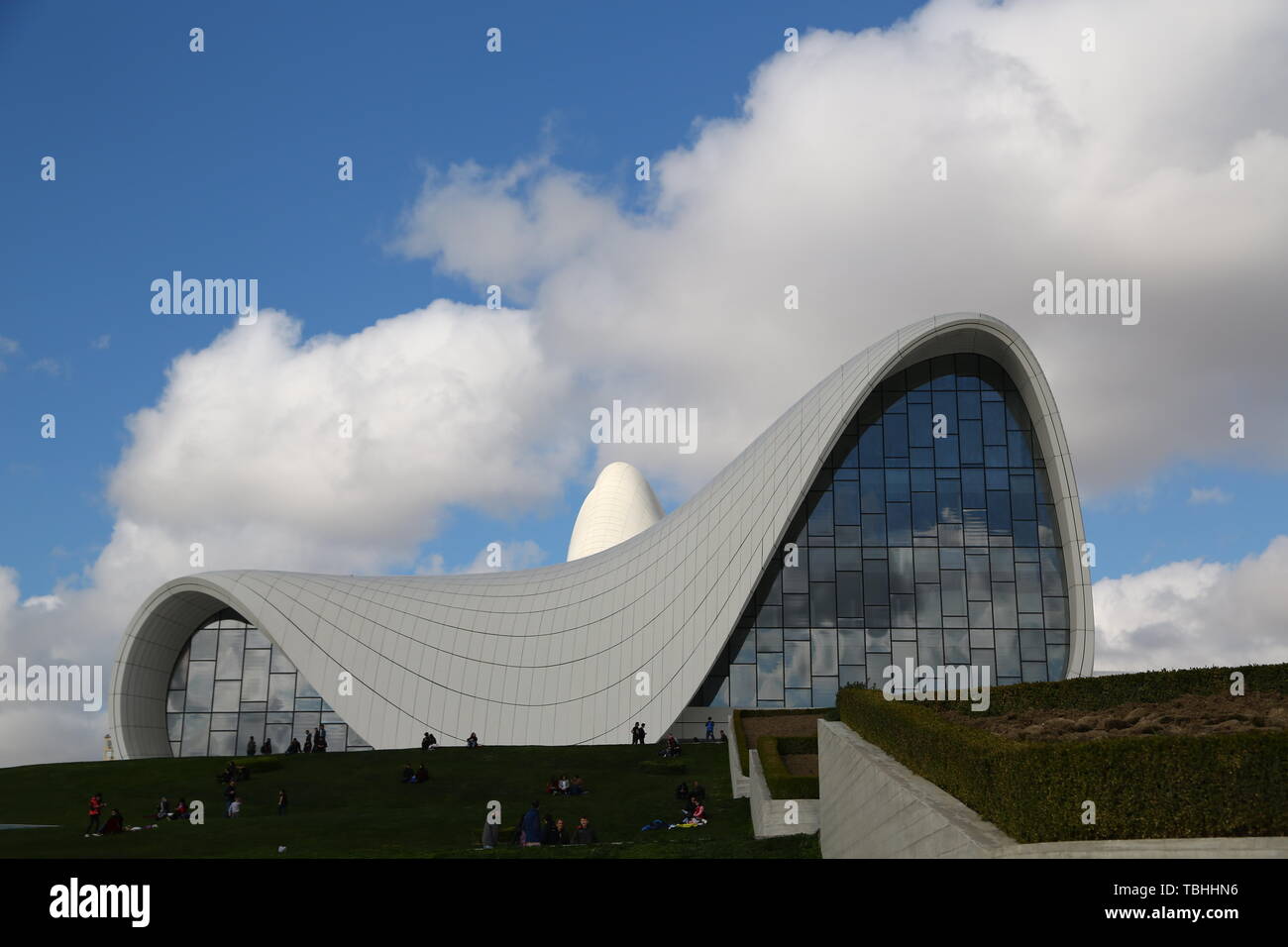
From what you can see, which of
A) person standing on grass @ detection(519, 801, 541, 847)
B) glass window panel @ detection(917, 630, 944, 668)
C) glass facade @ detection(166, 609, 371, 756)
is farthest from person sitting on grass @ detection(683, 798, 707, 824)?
glass facade @ detection(166, 609, 371, 756)

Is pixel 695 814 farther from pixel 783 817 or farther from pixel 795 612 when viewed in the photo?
pixel 795 612

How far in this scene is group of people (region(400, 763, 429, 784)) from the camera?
90.8 feet

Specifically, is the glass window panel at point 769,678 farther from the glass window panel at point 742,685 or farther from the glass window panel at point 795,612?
the glass window panel at point 795,612

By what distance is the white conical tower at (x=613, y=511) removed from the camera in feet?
214

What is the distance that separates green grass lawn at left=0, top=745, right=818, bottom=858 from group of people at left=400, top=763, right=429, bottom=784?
22 cm

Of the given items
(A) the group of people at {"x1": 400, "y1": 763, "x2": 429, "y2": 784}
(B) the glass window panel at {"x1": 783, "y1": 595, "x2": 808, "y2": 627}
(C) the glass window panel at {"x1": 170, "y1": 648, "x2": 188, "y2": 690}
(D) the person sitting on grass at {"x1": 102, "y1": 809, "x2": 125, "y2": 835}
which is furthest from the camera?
(C) the glass window panel at {"x1": 170, "y1": 648, "x2": 188, "y2": 690}

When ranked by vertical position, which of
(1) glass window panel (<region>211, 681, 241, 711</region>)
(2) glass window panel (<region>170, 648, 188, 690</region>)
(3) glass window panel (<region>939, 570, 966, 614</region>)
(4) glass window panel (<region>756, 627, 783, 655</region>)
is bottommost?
(1) glass window panel (<region>211, 681, 241, 711</region>)

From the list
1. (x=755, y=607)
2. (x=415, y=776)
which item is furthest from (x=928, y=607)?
(x=415, y=776)

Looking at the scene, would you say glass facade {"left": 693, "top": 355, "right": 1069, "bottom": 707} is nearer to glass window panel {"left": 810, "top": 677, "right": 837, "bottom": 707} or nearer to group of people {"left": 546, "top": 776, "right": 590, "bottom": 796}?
glass window panel {"left": 810, "top": 677, "right": 837, "bottom": 707}

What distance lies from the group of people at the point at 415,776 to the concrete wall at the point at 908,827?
14.0m

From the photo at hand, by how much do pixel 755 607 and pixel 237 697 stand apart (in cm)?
2043

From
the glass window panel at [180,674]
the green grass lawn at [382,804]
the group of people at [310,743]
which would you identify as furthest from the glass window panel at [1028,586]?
the glass window panel at [180,674]
